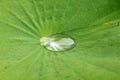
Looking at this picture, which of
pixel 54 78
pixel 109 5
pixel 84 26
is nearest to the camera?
pixel 54 78

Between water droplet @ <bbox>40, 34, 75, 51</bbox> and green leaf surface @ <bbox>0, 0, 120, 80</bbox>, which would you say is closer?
green leaf surface @ <bbox>0, 0, 120, 80</bbox>

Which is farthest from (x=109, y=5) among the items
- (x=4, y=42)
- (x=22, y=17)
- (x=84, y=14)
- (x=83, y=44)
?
(x=4, y=42)

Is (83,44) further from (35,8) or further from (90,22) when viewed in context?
(35,8)

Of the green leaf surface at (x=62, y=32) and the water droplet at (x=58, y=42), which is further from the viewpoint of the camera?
the water droplet at (x=58, y=42)
